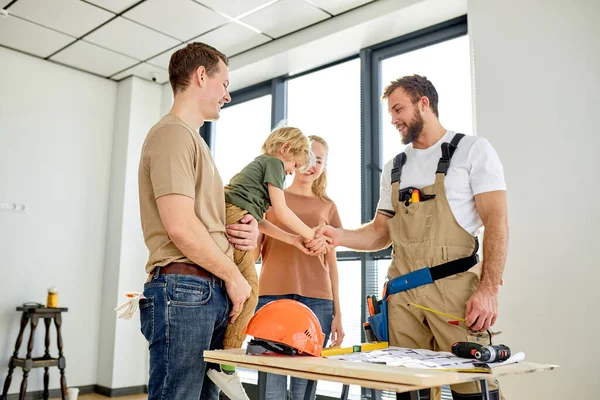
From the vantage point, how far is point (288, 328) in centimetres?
131

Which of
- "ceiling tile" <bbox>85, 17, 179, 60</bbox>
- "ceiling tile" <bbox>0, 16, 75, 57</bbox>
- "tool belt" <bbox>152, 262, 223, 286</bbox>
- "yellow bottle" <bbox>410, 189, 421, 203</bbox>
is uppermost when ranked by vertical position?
"ceiling tile" <bbox>0, 16, 75, 57</bbox>

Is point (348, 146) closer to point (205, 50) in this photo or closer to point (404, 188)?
point (404, 188)

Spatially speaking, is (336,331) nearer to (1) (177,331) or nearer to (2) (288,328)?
(1) (177,331)

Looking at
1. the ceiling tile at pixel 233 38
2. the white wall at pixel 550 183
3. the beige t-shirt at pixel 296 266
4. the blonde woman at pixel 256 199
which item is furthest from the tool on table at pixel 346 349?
the ceiling tile at pixel 233 38

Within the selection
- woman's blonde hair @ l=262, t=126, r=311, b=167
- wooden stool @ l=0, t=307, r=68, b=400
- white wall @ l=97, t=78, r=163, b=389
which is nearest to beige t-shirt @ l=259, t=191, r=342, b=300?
woman's blonde hair @ l=262, t=126, r=311, b=167

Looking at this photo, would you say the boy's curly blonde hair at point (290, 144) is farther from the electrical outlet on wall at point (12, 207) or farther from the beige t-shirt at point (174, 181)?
the electrical outlet on wall at point (12, 207)

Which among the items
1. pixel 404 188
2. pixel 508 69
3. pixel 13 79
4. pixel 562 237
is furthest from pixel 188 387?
pixel 13 79

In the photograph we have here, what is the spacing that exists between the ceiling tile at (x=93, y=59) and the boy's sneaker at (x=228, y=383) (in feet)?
12.0

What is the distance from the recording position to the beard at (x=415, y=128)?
6.98 ft

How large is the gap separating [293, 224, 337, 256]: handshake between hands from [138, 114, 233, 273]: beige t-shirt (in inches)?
30.3

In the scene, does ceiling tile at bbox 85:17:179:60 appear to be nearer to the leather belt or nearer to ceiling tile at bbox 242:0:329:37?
ceiling tile at bbox 242:0:329:37

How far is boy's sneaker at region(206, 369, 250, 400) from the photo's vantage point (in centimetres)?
162

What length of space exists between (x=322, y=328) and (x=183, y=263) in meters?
1.19

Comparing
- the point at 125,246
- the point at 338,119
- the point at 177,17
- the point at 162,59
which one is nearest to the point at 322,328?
the point at 338,119
